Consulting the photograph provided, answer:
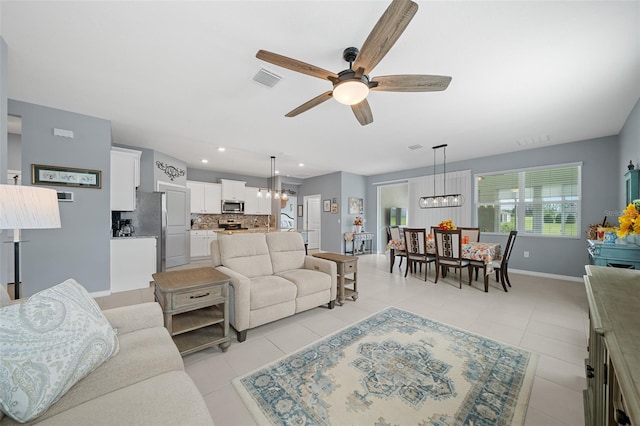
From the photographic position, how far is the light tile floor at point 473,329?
1559 millimetres

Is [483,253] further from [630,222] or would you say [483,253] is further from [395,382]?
[395,382]

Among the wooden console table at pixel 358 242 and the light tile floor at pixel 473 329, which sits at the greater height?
the wooden console table at pixel 358 242

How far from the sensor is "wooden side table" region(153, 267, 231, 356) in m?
1.91

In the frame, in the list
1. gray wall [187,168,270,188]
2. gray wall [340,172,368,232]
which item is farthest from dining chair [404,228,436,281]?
gray wall [187,168,270,188]

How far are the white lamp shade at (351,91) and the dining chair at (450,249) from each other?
10.0 ft

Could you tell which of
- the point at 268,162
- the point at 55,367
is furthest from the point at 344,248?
the point at 55,367

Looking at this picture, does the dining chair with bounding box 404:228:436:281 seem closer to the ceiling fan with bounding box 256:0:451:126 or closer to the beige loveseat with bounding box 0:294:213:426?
the ceiling fan with bounding box 256:0:451:126

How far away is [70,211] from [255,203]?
16.0 feet

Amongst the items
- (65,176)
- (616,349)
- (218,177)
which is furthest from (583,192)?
(218,177)

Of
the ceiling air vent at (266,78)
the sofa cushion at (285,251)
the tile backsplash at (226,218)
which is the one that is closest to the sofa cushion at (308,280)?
the sofa cushion at (285,251)

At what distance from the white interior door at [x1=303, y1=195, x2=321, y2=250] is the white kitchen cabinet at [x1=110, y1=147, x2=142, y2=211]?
17.5 ft

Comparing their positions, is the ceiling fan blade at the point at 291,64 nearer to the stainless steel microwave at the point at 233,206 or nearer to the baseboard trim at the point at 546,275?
the baseboard trim at the point at 546,275

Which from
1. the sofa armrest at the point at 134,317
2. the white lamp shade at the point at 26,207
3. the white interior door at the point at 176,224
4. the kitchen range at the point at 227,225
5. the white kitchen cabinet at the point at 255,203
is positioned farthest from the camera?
the white kitchen cabinet at the point at 255,203

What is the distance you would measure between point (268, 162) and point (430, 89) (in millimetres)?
4837
